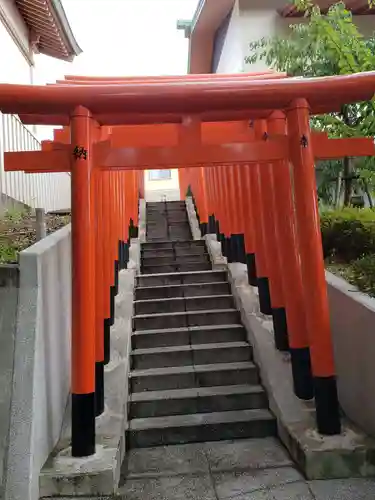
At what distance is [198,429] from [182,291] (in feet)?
8.49

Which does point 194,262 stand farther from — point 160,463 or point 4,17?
point 4,17

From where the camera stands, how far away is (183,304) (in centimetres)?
655

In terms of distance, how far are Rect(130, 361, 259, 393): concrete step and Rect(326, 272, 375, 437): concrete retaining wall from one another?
115 centimetres

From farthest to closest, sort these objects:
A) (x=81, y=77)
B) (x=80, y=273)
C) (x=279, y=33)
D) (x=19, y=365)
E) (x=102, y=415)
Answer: (x=279, y=33), (x=81, y=77), (x=102, y=415), (x=80, y=273), (x=19, y=365)

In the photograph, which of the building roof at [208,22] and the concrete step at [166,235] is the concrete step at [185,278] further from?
the building roof at [208,22]

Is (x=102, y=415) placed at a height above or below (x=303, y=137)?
below

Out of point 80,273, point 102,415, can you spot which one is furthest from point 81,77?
point 102,415

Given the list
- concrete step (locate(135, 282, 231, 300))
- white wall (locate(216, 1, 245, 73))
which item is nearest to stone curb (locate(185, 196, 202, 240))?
concrete step (locate(135, 282, 231, 300))

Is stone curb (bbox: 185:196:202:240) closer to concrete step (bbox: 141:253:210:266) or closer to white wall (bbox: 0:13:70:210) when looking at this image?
concrete step (bbox: 141:253:210:266)

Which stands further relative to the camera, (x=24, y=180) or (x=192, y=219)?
(x=192, y=219)

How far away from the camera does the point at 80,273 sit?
390 cm

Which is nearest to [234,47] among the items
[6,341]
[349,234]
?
[349,234]

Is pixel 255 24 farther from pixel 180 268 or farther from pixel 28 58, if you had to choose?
pixel 180 268

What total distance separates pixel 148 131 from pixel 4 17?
215 inches
